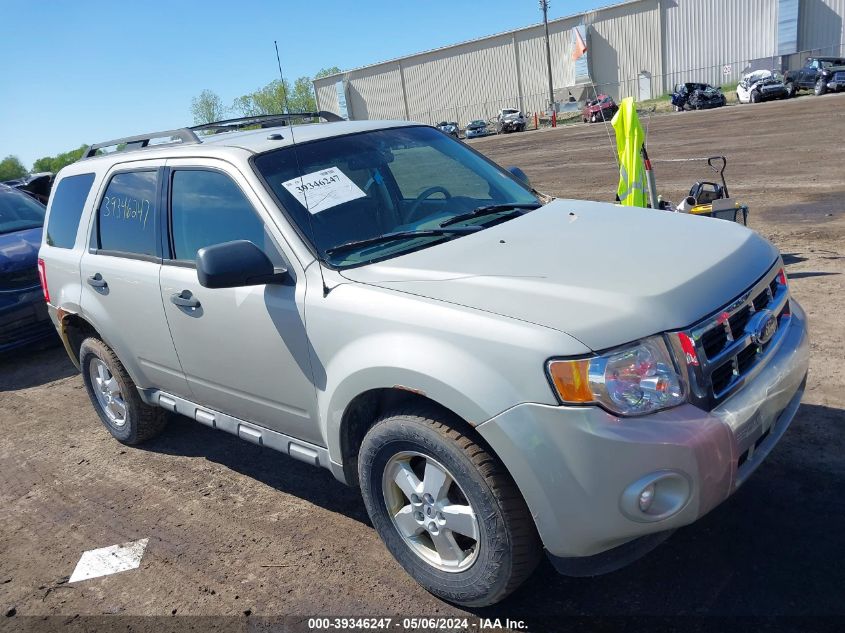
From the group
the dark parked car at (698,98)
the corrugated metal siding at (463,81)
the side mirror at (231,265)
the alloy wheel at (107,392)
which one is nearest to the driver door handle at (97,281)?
the alloy wheel at (107,392)

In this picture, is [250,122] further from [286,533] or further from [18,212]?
[18,212]

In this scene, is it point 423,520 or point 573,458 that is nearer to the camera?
point 573,458

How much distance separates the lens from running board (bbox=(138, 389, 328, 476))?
11.1ft

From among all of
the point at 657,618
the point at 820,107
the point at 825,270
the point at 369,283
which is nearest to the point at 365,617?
the point at 657,618

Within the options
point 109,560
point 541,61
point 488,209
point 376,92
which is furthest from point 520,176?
point 376,92

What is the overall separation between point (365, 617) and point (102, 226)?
2934 millimetres

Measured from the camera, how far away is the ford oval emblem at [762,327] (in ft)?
9.10

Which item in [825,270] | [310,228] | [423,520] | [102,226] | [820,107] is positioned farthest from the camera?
[820,107]

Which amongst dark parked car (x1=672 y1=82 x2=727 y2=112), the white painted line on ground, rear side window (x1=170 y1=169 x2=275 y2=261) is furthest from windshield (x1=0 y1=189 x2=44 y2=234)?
dark parked car (x1=672 y1=82 x2=727 y2=112)

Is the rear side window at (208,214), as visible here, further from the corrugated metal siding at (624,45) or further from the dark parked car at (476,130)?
the corrugated metal siding at (624,45)

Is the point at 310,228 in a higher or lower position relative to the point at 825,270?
higher

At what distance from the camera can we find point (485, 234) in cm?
336

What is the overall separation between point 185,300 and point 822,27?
54964mm

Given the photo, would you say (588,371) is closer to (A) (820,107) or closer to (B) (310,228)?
(B) (310,228)
